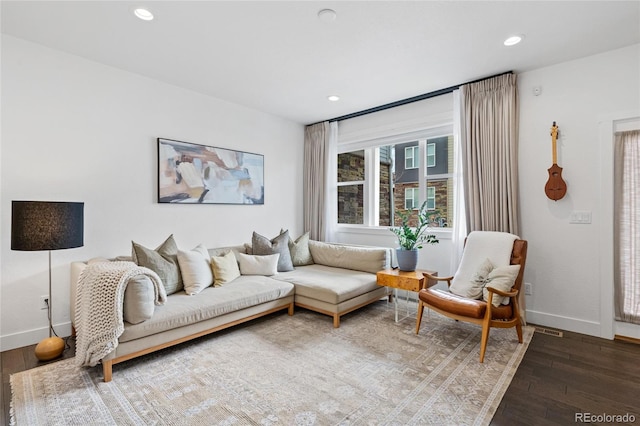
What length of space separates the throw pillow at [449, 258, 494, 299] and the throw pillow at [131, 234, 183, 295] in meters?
2.77

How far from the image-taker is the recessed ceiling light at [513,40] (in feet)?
8.67

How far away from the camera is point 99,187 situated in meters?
3.12

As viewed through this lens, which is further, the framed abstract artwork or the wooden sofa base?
the framed abstract artwork

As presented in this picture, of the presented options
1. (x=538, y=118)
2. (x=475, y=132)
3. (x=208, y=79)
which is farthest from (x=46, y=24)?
(x=538, y=118)

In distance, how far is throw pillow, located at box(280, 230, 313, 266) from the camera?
4336 millimetres

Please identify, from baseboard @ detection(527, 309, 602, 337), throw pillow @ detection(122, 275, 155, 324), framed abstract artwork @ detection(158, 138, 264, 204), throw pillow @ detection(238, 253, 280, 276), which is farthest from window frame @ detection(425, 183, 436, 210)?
throw pillow @ detection(122, 275, 155, 324)

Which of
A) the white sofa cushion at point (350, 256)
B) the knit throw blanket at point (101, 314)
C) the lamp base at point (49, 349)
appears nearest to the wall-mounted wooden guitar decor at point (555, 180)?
the white sofa cushion at point (350, 256)

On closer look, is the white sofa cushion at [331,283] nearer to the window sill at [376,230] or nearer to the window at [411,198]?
the window sill at [376,230]

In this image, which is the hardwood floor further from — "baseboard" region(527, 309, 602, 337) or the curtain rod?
the curtain rod

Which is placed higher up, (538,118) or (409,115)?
(409,115)

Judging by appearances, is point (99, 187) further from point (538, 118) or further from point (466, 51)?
point (538, 118)

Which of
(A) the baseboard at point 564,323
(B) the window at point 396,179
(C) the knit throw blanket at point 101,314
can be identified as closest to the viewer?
(C) the knit throw blanket at point 101,314

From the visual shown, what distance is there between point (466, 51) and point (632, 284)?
267cm

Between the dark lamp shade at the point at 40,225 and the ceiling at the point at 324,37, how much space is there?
146 centimetres
